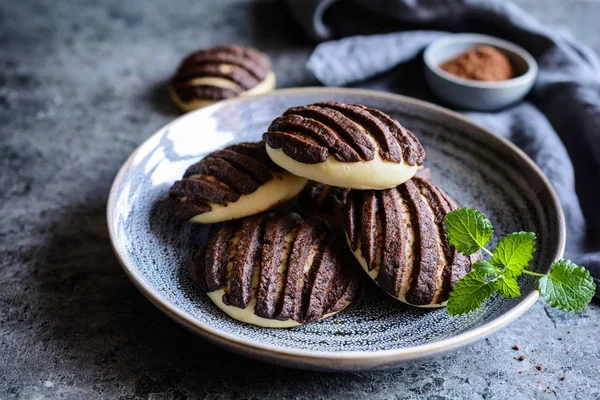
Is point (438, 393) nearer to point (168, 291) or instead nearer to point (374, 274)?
point (374, 274)

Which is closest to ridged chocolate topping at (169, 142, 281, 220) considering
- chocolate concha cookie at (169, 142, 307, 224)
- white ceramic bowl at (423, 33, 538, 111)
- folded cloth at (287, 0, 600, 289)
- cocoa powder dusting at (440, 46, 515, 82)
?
chocolate concha cookie at (169, 142, 307, 224)

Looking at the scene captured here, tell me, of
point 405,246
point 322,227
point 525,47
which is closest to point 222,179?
point 322,227

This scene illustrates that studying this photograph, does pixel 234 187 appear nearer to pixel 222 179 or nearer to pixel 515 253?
pixel 222 179

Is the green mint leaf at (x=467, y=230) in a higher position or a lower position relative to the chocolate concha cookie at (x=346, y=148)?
lower

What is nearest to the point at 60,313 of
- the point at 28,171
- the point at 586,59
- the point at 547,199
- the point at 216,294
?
the point at 216,294

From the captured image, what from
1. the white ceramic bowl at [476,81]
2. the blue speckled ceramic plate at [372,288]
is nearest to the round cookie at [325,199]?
the blue speckled ceramic plate at [372,288]

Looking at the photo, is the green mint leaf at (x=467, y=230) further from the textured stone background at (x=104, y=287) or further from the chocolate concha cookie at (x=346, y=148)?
the textured stone background at (x=104, y=287)
